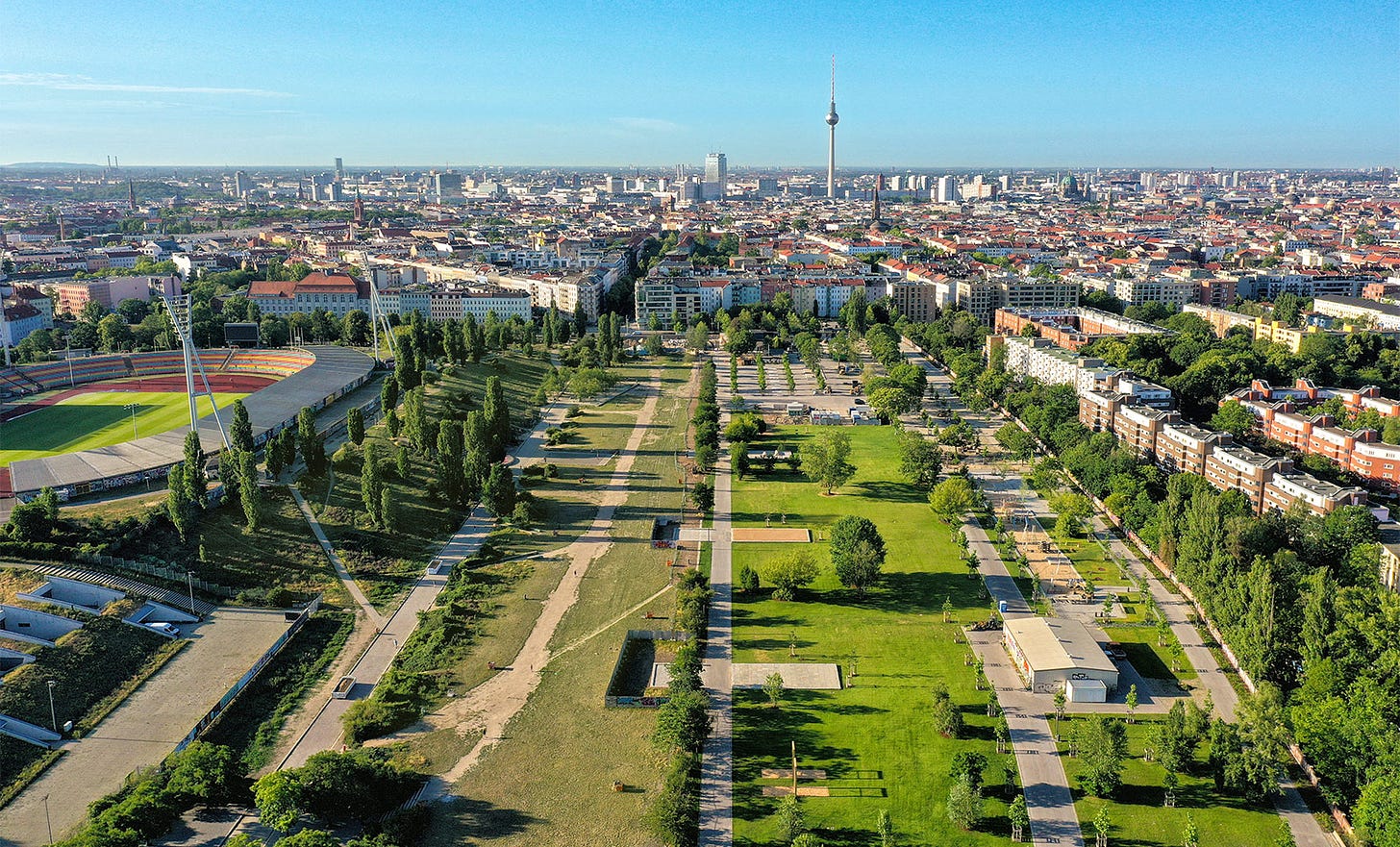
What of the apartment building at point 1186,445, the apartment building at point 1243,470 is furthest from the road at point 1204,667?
the apartment building at point 1186,445

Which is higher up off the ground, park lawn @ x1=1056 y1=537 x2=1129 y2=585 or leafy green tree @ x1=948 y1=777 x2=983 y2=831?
park lawn @ x1=1056 y1=537 x2=1129 y2=585

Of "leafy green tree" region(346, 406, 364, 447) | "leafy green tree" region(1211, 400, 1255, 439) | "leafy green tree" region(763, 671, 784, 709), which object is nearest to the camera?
"leafy green tree" region(763, 671, 784, 709)

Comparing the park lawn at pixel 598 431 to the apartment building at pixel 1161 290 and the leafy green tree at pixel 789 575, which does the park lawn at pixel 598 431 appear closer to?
the leafy green tree at pixel 789 575

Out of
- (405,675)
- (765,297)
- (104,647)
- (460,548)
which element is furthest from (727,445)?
(765,297)

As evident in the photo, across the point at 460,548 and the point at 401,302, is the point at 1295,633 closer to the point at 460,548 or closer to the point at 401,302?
the point at 460,548

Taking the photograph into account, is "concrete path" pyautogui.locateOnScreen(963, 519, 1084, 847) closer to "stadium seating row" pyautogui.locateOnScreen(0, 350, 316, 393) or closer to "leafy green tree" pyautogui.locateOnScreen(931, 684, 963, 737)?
"leafy green tree" pyautogui.locateOnScreen(931, 684, 963, 737)

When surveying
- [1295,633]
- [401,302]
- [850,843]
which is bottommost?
[850,843]

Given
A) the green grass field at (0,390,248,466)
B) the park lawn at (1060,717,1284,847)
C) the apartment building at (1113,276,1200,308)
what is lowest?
the park lawn at (1060,717,1284,847)

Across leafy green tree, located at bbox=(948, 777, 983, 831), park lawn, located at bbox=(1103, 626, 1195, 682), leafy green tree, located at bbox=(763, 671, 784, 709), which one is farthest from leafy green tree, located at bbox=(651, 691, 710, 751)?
park lawn, located at bbox=(1103, 626, 1195, 682)
